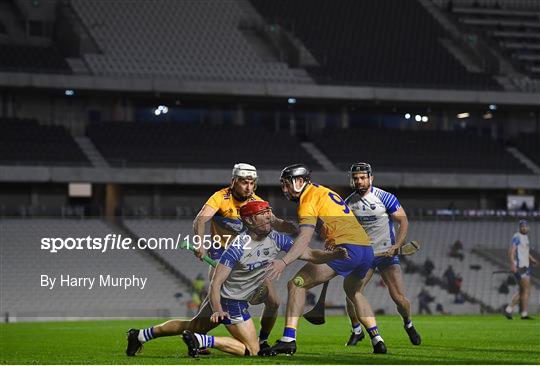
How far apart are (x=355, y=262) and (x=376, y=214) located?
0.58 metres

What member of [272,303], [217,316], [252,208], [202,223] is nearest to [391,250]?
[272,303]

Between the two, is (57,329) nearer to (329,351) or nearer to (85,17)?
(329,351)

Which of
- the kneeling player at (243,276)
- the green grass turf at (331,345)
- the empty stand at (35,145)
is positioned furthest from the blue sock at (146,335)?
the empty stand at (35,145)

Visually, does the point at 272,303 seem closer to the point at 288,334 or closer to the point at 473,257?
the point at 288,334

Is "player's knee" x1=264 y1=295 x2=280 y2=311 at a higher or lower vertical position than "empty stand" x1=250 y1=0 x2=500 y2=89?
lower

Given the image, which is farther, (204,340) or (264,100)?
(264,100)

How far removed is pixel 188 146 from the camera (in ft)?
116

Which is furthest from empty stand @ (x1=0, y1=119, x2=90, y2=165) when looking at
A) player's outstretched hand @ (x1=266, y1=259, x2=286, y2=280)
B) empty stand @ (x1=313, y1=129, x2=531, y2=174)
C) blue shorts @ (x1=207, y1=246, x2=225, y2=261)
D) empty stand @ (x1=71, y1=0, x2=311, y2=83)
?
player's outstretched hand @ (x1=266, y1=259, x2=286, y2=280)

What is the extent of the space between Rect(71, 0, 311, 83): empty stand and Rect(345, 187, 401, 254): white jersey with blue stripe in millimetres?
23605

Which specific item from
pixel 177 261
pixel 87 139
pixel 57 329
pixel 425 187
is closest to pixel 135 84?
pixel 87 139

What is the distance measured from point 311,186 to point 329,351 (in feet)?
6.51

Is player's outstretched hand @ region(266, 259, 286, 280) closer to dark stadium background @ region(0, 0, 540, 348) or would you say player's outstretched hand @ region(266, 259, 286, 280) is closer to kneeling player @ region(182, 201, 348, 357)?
kneeling player @ region(182, 201, 348, 357)

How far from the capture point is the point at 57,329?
1902 cm

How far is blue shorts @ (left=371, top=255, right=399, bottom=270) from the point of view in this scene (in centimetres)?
1200
